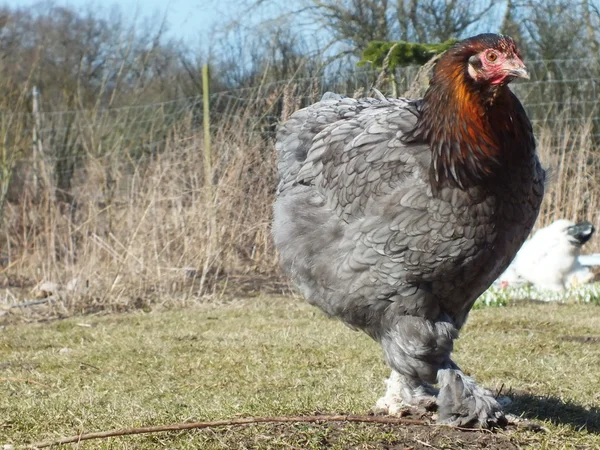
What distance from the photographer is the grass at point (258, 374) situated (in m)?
3.40

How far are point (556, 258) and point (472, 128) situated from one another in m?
5.97

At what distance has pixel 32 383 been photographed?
496cm

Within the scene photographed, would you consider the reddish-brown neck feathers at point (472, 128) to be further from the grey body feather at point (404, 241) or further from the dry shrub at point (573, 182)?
the dry shrub at point (573, 182)

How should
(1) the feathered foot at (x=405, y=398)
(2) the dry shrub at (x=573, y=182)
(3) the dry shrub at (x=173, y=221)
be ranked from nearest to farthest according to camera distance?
(1) the feathered foot at (x=405, y=398) → (3) the dry shrub at (x=173, y=221) → (2) the dry shrub at (x=573, y=182)

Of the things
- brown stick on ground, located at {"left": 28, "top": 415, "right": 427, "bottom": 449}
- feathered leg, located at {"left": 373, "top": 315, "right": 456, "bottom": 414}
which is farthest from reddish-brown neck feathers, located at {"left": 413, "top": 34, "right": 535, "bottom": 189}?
brown stick on ground, located at {"left": 28, "top": 415, "right": 427, "bottom": 449}

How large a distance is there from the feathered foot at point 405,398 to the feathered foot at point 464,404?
300 millimetres

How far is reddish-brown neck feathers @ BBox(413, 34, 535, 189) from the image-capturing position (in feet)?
10.5

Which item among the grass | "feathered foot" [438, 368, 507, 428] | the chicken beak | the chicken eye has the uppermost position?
the chicken eye

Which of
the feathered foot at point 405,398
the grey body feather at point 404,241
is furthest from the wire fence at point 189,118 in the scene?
the feathered foot at point 405,398

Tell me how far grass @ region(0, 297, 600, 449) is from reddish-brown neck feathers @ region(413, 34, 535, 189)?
1.11 metres

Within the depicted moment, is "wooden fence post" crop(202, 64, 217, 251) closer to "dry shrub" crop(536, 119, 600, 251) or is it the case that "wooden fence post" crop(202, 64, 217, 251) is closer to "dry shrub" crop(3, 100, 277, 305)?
"dry shrub" crop(3, 100, 277, 305)

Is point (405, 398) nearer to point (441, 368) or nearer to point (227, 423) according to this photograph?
point (441, 368)

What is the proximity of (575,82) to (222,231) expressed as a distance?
6.12 meters

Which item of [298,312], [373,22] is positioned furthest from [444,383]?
[373,22]
